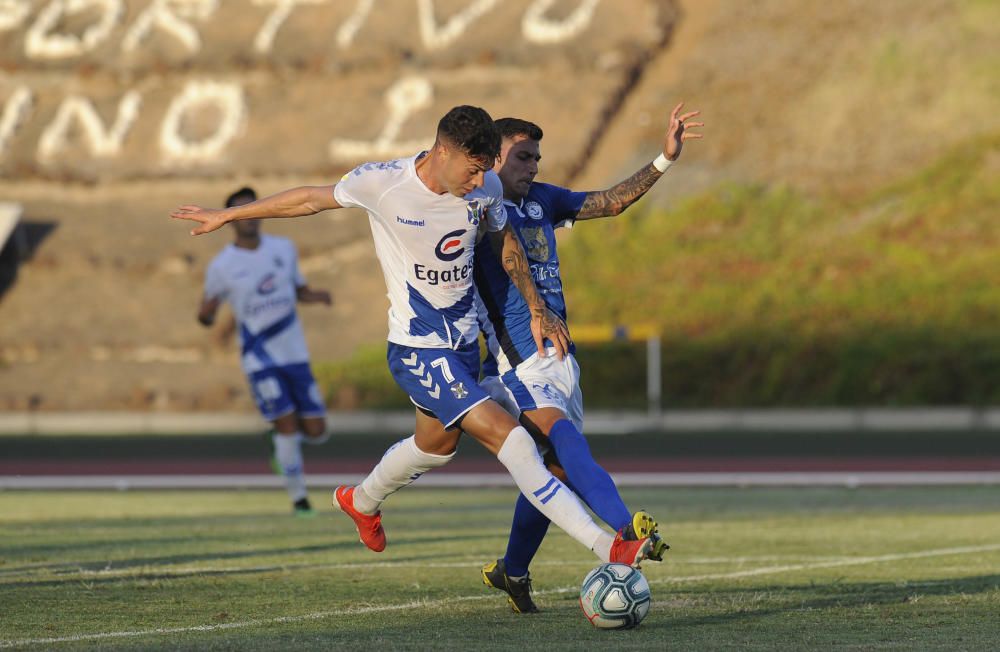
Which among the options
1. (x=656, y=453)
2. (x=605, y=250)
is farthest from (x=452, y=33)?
(x=656, y=453)

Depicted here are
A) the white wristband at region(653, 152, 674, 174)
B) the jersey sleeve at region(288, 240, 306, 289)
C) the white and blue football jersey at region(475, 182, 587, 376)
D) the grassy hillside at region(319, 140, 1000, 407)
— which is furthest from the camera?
the grassy hillside at region(319, 140, 1000, 407)

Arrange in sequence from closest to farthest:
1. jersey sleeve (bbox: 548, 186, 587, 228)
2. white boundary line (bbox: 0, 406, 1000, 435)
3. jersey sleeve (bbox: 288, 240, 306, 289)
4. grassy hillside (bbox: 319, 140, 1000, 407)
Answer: jersey sleeve (bbox: 548, 186, 587, 228)
jersey sleeve (bbox: 288, 240, 306, 289)
white boundary line (bbox: 0, 406, 1000, 435)
grassy hillside (bbox: 319, 140, 1000, 407)

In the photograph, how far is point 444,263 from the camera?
23.6 feet

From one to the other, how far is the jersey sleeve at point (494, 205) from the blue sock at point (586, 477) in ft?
3.02

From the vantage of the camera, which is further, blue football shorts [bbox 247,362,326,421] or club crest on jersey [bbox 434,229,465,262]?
blue football shorts [bbox 247,362,326,421]

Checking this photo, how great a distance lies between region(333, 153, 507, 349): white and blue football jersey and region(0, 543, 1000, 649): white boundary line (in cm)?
120

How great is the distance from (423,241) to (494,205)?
0.36 metres

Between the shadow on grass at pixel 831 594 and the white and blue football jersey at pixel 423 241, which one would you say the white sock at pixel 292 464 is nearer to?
the shadow on grass at pixel 831 594

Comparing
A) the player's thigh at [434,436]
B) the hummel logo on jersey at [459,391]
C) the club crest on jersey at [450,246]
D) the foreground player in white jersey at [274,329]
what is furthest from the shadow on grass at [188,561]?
the club crest on jersey at [450,246]

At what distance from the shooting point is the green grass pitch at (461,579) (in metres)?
6.35

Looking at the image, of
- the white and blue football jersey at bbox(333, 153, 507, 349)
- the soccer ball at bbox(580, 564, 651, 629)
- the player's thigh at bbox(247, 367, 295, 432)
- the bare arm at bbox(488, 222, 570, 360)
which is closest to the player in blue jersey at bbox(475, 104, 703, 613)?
the bare arm at bbox(488, 222, 570, 360)

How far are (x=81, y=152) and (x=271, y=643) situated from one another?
37938mm

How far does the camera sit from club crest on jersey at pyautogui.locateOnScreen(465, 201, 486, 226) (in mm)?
7105

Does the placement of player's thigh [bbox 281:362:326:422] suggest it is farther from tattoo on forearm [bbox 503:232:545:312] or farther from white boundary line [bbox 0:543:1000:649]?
tattoo on forearm [bbox 503:232:545:312]
